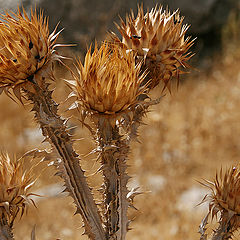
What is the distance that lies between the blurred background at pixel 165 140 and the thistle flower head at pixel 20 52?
195 centimetres

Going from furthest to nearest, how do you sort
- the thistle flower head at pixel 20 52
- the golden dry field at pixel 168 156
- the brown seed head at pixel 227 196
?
the golden dry field at pixel 168 156
the brown seed head at pixel 227 196
the thistle flower head at pixel 20 52

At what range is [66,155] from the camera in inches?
60.8

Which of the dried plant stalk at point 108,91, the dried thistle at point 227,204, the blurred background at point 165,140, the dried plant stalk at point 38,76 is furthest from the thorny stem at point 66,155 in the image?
the blurred background at point 165,140

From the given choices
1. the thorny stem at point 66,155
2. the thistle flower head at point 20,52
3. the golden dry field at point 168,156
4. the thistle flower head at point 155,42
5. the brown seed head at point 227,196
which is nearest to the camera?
the thistle flower head at point 20,52

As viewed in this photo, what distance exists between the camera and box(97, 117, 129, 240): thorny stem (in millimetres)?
1546

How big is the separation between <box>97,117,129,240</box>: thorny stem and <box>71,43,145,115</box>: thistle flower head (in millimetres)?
171

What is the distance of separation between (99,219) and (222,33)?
291 inches

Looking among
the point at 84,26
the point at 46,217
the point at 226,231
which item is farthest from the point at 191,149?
the point at 226,231

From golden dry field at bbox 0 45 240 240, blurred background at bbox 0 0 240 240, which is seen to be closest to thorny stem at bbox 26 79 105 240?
blurred background at bbox 0 0 240 240

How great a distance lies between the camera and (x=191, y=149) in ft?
18.7

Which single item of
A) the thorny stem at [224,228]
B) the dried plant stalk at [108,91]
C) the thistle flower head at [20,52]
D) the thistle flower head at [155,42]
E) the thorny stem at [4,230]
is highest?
the thistle flower head at [155,42]

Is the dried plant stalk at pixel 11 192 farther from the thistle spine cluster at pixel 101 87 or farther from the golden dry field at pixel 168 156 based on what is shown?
the golden dry field at pixel 168 156

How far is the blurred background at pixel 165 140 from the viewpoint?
4668mm

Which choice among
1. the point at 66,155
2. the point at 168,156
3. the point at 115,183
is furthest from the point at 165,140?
the point at 66,155
